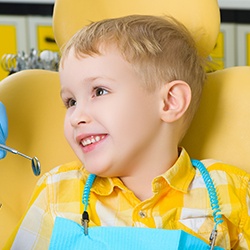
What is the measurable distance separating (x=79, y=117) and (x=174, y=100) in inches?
7.4

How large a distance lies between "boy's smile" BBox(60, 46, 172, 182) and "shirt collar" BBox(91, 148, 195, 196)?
0.03m

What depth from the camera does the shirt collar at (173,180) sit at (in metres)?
1.08

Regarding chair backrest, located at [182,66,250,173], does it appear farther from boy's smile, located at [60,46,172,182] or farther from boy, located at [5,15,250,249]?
boy's smile, located at [60,46,172,182]

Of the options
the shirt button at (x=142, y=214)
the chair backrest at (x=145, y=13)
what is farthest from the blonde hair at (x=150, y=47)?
the shirt button at (x=142, y=214)

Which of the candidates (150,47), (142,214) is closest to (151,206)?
(142,214)

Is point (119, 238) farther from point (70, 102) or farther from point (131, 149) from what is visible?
point (70, 102)

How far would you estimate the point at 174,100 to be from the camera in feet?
3.59

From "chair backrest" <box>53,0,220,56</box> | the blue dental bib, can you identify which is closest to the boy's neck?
the blue dental bib

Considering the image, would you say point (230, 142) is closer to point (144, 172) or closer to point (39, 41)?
point (144, 172)

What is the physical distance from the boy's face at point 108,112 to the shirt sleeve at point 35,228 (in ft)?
0.39

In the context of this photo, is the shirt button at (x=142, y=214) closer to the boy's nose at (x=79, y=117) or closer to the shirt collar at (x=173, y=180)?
the shirt collar at (x=173, y=180)

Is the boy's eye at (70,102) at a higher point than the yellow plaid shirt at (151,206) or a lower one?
higher

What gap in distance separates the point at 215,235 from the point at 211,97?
1.18 ft

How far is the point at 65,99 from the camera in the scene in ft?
3.61
